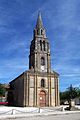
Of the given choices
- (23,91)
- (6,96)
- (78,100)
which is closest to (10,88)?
(6,96)

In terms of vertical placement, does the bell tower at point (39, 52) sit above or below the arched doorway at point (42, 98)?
above

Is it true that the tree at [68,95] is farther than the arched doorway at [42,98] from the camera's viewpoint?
Yes

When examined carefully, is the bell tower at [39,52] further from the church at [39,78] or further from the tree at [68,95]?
the tree at [68,95]

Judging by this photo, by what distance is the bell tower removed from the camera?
166 ft

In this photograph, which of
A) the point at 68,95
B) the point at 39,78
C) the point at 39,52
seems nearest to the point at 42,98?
the point at 39,78

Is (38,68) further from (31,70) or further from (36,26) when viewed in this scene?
(36,26)

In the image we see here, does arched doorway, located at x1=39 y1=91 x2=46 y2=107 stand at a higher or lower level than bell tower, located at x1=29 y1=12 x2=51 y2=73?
lower

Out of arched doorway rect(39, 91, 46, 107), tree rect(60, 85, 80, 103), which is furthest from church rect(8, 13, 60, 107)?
tree rect(60, 85, 80, 103)

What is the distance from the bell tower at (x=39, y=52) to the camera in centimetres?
5047

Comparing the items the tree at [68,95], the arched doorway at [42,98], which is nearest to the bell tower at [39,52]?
the arched doorway at [42,98]

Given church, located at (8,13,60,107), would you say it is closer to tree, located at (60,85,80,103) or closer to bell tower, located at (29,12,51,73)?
bell tower, located at (29,12,51,73)

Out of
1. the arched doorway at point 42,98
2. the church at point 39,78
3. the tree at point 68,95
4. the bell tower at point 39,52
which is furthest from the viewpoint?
the tree at point 68,95

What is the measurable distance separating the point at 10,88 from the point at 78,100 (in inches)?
1102

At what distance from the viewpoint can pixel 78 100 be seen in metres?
79.6
